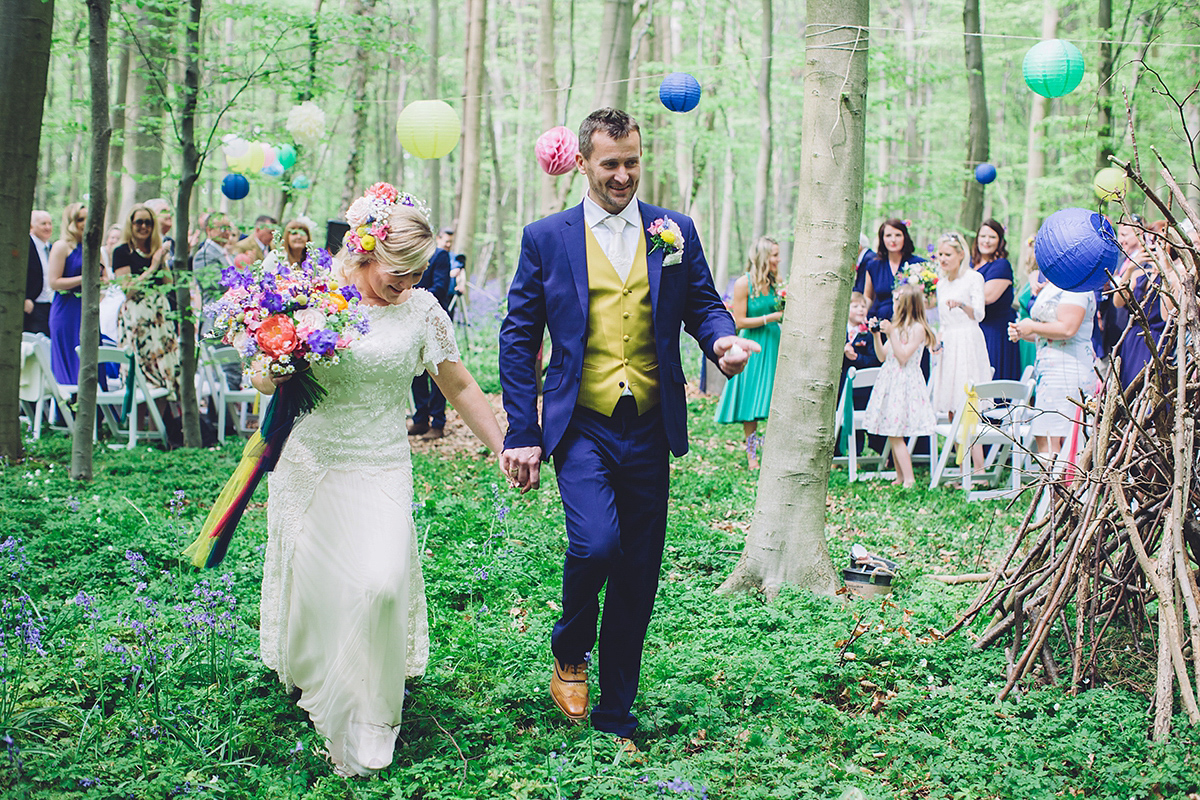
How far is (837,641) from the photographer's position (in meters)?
4.60

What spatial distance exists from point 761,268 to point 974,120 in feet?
21.3

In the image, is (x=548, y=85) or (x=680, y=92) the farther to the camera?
(x=548, y=85)

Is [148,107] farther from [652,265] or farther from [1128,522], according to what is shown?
[1128,522]

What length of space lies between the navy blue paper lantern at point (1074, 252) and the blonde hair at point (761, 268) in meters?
3.59

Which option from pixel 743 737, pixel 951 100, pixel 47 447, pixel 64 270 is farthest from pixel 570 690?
pixel 951 100

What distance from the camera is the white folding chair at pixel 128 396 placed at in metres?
8.85

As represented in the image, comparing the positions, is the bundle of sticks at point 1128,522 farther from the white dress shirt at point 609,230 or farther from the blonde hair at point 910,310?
the blonde hair at point 910,310

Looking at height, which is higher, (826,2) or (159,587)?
(826,2)

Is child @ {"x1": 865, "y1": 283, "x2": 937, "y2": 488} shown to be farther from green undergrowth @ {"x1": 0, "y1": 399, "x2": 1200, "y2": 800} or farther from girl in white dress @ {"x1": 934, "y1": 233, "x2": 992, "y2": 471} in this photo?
green undergrowth @ {"x1": 0, "y1": 399, "x2": 1200, "y2": 800}

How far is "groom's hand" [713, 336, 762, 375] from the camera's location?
10.8 feet

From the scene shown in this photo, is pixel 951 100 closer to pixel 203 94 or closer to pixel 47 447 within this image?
pixel 203 94

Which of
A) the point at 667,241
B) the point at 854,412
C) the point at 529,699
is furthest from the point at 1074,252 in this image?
the point at 529,699

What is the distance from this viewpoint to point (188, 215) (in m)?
8.12

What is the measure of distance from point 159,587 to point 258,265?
252cm
